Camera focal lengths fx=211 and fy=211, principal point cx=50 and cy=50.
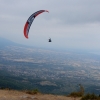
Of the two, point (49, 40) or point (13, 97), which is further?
point (49, 40)

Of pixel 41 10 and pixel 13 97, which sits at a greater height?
pixel 41 10

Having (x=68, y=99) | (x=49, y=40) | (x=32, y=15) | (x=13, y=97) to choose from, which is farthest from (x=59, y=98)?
(x=32, y=15)

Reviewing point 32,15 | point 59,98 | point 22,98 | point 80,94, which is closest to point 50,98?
point 59,98

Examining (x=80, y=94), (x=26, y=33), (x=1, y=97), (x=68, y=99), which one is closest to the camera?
(x=1, y=97)

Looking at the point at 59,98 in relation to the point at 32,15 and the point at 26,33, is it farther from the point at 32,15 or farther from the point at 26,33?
the point at 32,15

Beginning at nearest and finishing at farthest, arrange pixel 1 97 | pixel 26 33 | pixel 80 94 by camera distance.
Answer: pixel 1 97, pixel 80 94, pixel 26 33

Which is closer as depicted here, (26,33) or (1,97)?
Result: (1,97)

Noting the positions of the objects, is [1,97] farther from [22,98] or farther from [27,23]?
[27,23]

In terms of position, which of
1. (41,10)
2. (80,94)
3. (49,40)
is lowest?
(80,94)

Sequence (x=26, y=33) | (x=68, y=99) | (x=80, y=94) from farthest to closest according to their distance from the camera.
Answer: (x=26, y=33)
(x=80, y=94)
(x=68, y=99)
